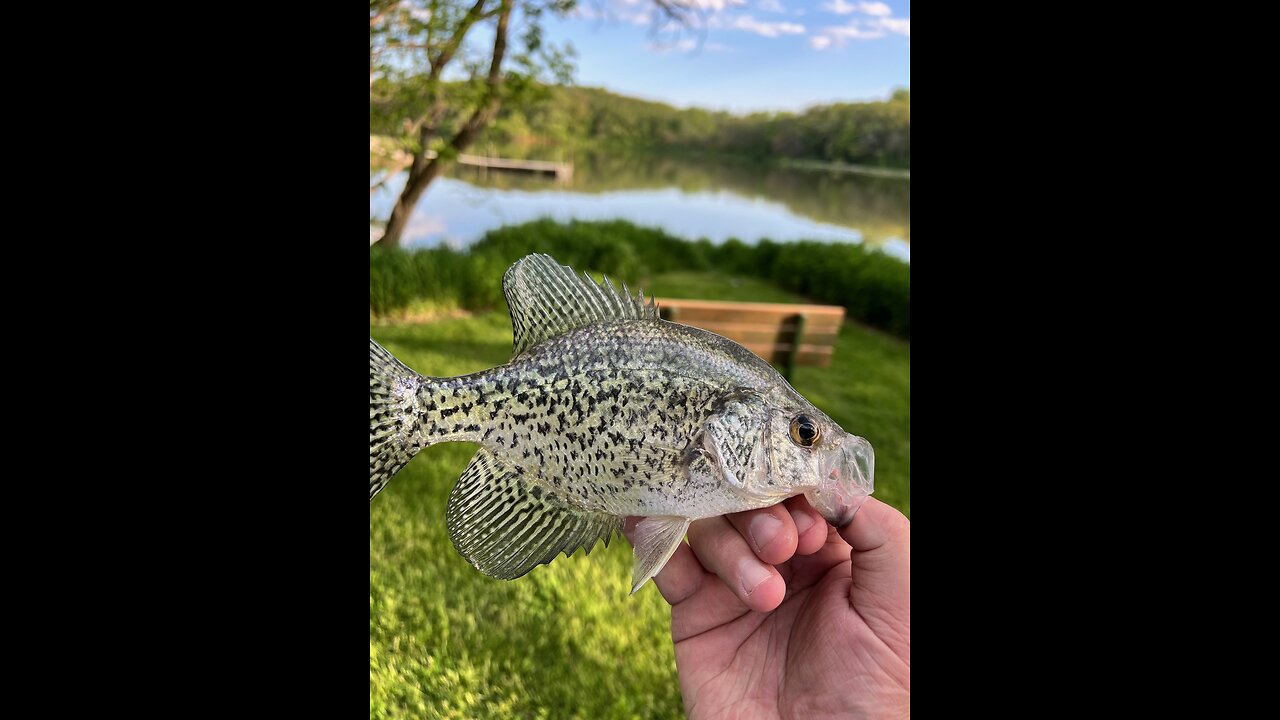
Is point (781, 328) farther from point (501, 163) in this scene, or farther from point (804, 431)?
point (804, 431)

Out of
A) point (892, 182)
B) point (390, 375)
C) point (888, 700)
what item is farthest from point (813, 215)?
point (390, 375)

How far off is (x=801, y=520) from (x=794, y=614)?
1.85 ft

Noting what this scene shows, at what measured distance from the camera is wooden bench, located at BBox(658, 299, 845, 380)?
4.57m

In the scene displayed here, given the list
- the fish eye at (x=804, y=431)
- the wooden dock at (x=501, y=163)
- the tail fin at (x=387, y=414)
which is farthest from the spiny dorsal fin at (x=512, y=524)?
the wooden dock at (x=501, y=163)

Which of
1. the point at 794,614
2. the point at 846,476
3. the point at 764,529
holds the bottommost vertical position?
the point at 794,614

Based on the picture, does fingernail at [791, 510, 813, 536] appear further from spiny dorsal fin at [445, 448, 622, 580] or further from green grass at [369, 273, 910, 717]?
green grass at [369, 273, 910, 717]

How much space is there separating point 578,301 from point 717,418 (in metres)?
0.31

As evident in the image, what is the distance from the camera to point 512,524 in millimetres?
1204

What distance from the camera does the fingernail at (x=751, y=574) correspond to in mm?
1416

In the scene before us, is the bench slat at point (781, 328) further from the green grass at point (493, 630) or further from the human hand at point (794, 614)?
the human hand at point (794, 614)

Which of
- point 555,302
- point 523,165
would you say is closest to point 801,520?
point 555,302

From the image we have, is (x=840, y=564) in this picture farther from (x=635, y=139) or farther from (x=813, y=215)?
(x=813, y=215)

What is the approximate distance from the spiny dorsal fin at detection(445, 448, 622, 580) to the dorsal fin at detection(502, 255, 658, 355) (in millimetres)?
220

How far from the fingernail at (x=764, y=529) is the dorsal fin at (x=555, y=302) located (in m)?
0.44
